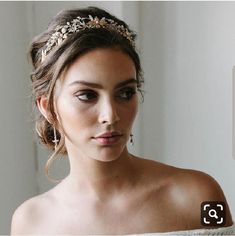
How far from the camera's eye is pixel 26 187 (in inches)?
60.1

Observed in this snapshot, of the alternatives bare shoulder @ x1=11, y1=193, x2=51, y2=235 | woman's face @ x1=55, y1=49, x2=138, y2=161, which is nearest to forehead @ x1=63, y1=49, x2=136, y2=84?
woman's face @ x1=55, y1=49, x2=138, y2=161

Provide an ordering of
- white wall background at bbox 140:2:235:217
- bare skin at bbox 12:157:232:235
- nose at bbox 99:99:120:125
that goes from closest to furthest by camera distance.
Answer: nose at bbox 99:99:120:125 → bare skin at bbox 12:157:232:235 → white wall background at bbox 140:2:235:217

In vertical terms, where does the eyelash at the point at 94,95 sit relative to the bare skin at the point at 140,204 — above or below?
above

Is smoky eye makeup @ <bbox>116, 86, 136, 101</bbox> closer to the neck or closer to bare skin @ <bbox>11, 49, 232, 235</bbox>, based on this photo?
bare skin @ <bbox>11, 49, 232, 235</bbox>

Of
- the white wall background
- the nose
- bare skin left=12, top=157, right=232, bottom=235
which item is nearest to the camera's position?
the nose

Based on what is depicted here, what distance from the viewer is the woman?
868 mm

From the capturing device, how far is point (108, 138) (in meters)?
0.86

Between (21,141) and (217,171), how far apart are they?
0.61 meters

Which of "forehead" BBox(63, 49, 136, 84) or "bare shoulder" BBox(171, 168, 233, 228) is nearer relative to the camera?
"forehead" BBox(63, 49, 136, 84)

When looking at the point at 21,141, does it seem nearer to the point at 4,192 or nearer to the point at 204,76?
the point at 4,192

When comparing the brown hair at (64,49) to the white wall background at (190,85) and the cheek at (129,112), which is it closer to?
the cheek at (129,112)

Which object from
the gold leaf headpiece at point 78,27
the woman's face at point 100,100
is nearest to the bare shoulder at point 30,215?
the woman's face at point 100,100

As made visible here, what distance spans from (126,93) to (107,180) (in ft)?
0.66

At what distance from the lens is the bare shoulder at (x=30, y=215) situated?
1.04m
